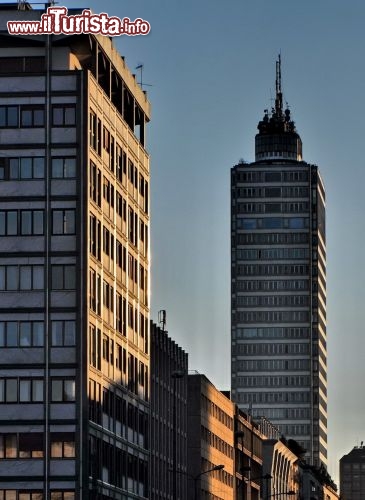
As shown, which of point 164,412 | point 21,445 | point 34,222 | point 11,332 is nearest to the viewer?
point 21,445

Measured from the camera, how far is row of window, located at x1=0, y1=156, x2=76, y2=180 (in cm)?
12875

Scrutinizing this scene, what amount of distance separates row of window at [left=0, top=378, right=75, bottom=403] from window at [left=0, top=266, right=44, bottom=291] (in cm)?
652

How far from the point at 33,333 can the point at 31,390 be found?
4.04 meters

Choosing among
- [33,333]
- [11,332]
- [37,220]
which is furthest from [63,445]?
[37,220]

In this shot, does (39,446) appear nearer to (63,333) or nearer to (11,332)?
(63,333)

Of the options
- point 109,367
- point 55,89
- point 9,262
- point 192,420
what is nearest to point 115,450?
point 109,367

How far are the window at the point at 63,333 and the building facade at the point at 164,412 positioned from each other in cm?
2729

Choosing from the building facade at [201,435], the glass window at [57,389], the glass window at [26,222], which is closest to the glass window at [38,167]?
the glass window at [26,222]

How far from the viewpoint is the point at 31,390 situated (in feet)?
412

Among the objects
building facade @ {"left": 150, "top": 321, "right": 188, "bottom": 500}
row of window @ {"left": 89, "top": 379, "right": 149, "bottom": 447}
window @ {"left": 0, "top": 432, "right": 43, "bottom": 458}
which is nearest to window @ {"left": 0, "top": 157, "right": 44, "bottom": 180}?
row of window @ {"left": 89, "top": 379, "right": 149, "bottom": 447}

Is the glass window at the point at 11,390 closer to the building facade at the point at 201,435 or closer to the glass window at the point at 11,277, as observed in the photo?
the glass window at the point at 11,277

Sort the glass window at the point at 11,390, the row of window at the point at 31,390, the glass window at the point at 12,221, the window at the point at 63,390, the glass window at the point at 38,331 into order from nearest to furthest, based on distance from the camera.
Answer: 1. the window at the point at 63,390
2. the row of window at the point at 31,390
3. the glass window at the point at 11,390
4. the glass window at the point at 38,331
5. the glass window at the point at 12,221

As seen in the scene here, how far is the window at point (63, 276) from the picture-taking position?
419ft

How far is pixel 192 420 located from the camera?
186625mm
